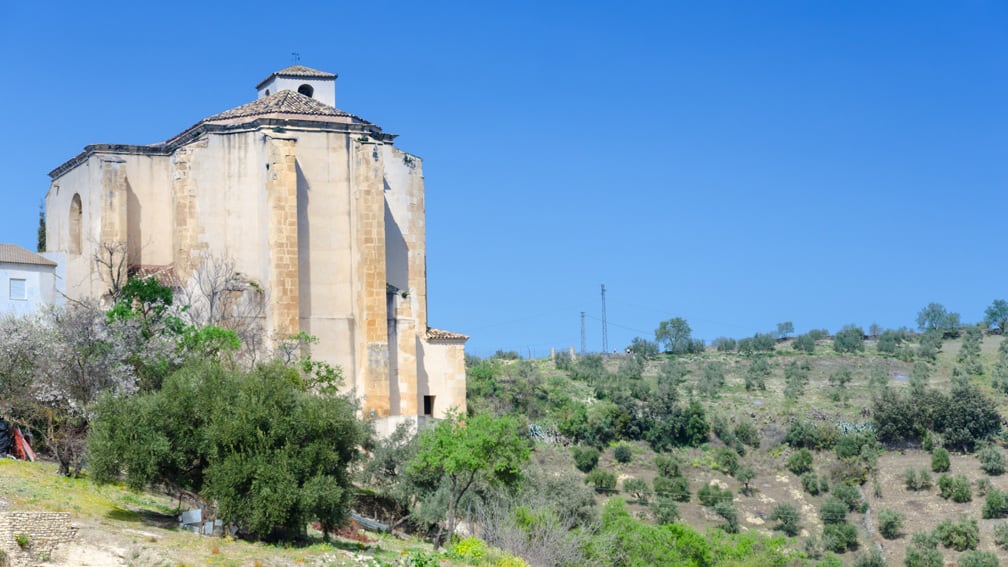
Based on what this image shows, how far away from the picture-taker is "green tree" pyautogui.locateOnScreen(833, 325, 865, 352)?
7719cm

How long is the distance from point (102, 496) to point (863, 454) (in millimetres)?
35930

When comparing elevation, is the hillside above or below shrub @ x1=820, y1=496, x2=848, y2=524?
above

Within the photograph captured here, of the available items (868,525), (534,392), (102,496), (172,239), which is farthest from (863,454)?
(102,496)

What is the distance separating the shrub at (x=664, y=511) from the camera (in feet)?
156

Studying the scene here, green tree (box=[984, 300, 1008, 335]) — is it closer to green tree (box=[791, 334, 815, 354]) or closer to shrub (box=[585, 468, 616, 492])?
green tree (box=[791, 334, 815, 354])

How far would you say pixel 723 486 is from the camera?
5331 centimetres

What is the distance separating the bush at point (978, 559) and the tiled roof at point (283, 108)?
23139mm

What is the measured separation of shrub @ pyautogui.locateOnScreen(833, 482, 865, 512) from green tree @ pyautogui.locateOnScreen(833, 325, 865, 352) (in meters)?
25.7

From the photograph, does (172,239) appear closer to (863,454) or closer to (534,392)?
(534,392)

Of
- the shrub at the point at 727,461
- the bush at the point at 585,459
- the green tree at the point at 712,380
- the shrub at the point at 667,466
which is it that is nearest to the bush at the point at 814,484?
the shrub at the point at 727,461

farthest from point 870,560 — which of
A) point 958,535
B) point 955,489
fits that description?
point 955,489

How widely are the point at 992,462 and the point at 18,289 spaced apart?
117 ft

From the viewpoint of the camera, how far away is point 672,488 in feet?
170

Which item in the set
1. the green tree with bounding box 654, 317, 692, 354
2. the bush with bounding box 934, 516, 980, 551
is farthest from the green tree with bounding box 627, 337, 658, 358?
the bush with bounding box 934, 516, 980, 551
